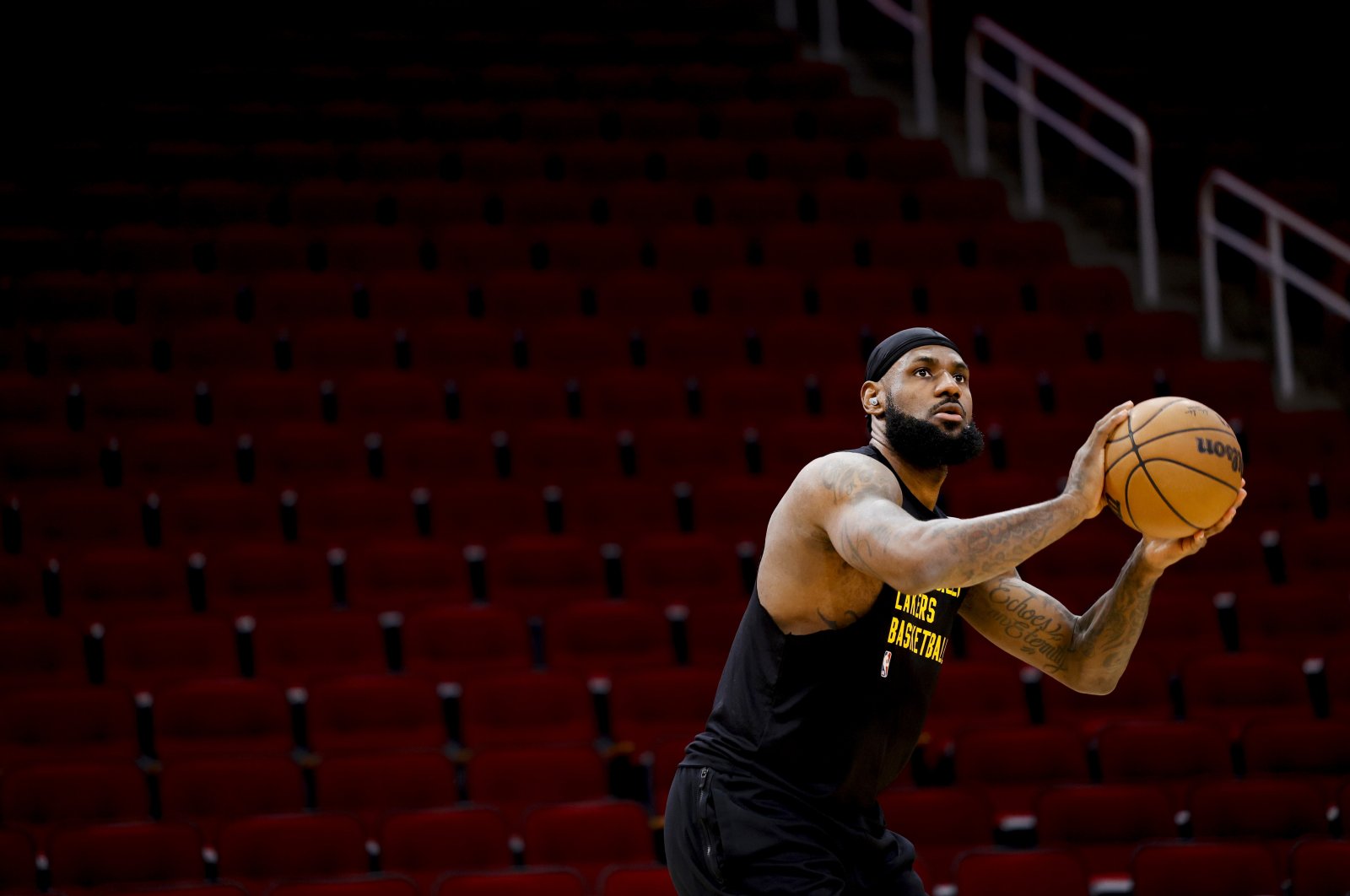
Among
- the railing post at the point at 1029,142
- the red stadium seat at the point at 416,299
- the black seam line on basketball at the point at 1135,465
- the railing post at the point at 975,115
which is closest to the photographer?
the black seam line on basketball at the point at 1135,465

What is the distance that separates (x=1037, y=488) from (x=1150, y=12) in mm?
5334

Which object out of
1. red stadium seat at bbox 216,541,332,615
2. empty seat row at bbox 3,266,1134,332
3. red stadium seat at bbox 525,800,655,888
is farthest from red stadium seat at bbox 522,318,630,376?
red stadium seat at bbox 525,800,655,888

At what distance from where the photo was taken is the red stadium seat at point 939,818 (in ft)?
14.3

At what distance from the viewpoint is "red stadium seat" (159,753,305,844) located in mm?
4426

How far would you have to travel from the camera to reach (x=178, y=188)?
7.84 metres

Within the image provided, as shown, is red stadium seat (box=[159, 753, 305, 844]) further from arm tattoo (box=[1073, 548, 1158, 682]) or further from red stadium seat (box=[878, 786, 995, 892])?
arm tattoo (box=[1073, 548, 1158, 682])

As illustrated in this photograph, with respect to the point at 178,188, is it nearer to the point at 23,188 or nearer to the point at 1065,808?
the point at 23,188

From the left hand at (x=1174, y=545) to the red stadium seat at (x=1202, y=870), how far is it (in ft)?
6.34

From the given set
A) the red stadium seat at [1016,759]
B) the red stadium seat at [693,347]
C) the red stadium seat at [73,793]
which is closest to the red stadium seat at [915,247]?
the red stadium seat at [693,347]

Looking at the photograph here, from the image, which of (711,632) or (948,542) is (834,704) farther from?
(711,632)

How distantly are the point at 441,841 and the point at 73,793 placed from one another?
44.3 inches

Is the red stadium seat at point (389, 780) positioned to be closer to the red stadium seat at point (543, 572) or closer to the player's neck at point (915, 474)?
the red stadium seat at point (543, 572)

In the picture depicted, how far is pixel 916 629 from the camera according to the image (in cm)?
241

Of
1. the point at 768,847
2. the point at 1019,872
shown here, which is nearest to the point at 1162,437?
the point at 768,847
